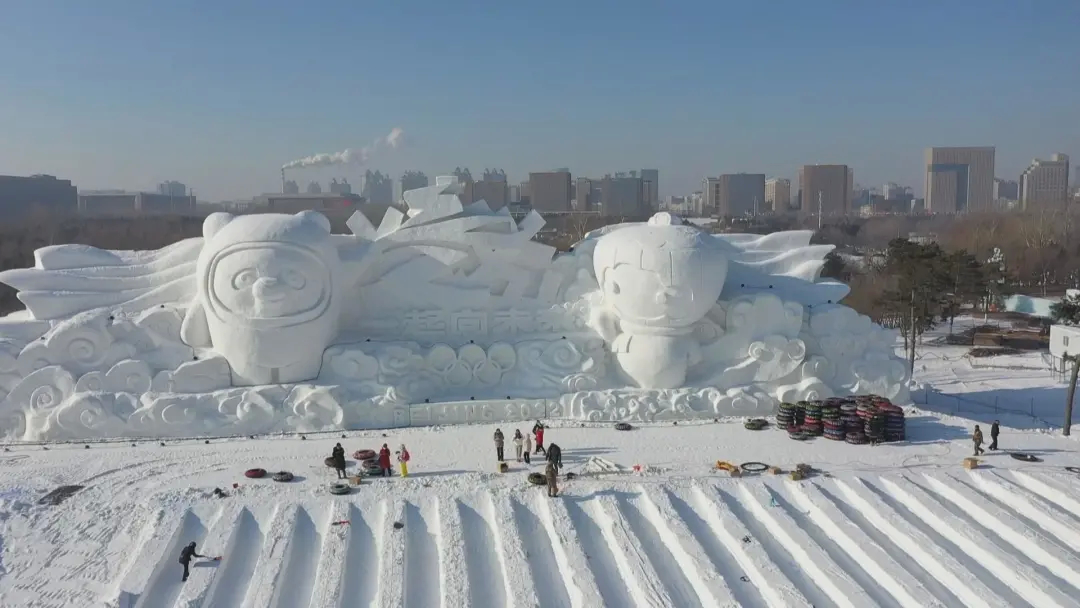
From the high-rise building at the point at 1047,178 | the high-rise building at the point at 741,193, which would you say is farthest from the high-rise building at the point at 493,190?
the high-rise building at the point at 1047,178

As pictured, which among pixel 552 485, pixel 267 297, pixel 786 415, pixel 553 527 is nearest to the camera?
pixel 553 527

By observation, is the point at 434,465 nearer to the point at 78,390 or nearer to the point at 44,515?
the point at 44,515

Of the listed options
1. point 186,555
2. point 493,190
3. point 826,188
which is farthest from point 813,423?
point 826,188

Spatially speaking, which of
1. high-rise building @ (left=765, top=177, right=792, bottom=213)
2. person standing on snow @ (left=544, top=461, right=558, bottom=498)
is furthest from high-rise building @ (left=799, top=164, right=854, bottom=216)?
person standing on snow @ (left=544, top=461, right=558, bottom=498)

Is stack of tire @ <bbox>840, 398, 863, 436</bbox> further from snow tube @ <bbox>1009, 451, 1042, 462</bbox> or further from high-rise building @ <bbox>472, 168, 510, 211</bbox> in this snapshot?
high-rise building @ <bbox>472, 168, 510, 211</bbox>

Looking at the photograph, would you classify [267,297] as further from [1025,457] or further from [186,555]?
[1025,457]

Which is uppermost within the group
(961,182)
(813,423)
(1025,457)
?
(961,182)

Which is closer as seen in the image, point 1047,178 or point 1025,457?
point 1025,457
